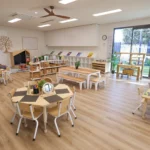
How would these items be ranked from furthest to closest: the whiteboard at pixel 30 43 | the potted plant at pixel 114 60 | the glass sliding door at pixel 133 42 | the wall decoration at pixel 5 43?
the whiteboard at pixel 30 43
the wall decoration at pixel 5 43
the potted plant at pixel 114 60
the glass sliding door at pixel 133 42

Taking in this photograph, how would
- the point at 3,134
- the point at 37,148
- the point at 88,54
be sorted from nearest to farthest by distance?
1. the point at 37,148
2. the point at 3,134
3. the point at 88,54

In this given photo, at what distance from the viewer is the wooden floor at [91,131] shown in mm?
2117

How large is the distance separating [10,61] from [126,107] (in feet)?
26.9

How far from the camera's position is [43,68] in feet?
22.1

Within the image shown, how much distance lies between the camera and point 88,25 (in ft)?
25.0

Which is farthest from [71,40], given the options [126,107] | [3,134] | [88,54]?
[3,134]

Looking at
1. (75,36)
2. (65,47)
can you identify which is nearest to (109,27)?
(75,36)

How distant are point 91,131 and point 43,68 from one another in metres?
4.92

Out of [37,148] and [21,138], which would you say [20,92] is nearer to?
[21,138]

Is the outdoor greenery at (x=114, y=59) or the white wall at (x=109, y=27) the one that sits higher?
the white wall at (x=109, y=27)

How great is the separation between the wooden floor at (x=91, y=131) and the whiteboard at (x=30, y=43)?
21.8ft

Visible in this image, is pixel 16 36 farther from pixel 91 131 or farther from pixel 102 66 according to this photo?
pixel 91 131

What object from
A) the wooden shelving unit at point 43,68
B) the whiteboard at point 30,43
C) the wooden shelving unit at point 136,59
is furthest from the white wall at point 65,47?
the wooden shelving unit at point 43,68

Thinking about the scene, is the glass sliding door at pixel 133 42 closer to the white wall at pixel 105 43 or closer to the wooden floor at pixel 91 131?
the white wall at pixel 105 43
